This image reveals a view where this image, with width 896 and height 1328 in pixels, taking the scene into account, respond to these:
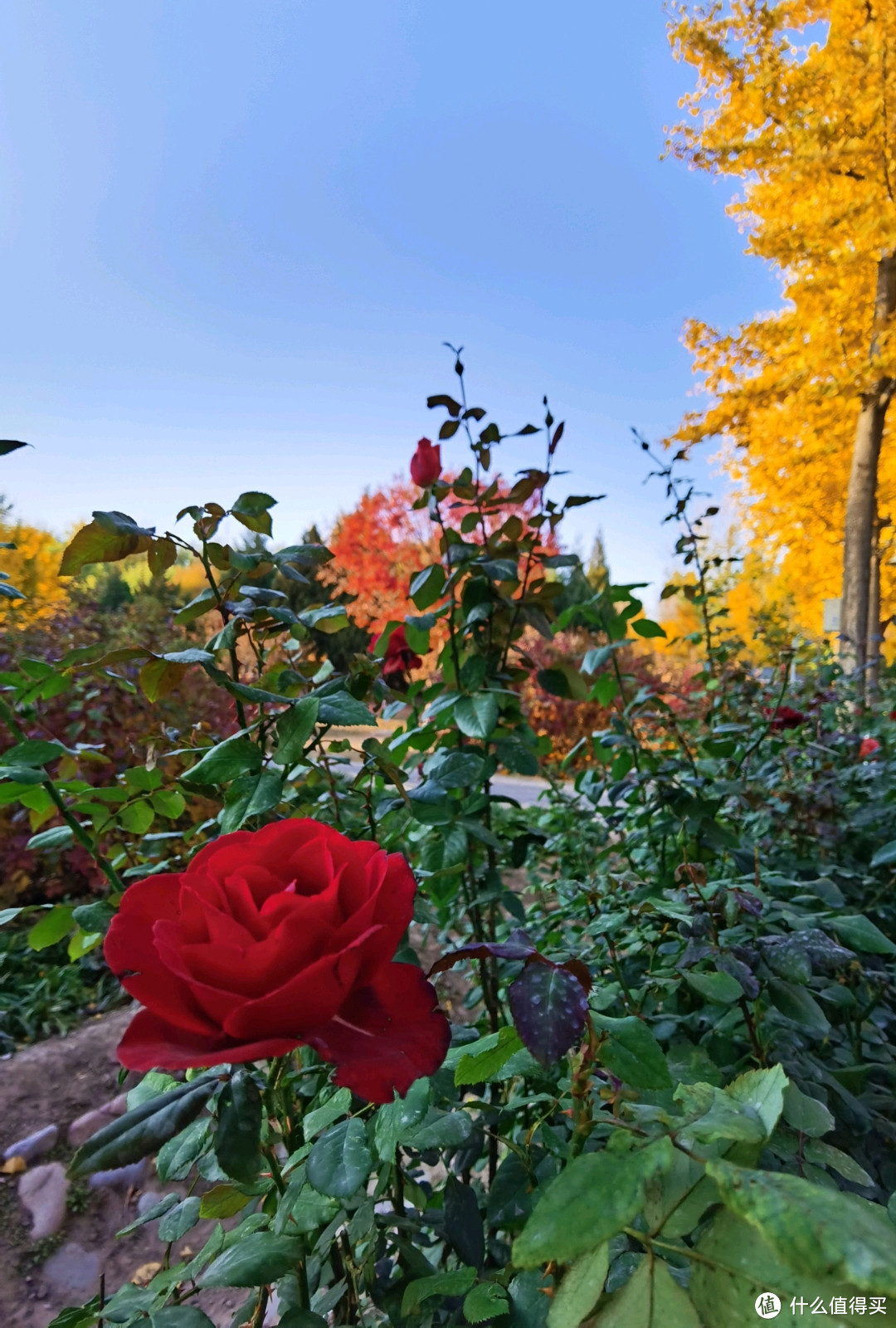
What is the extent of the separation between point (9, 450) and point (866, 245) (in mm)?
8235

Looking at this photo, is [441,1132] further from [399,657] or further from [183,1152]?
[399,657]

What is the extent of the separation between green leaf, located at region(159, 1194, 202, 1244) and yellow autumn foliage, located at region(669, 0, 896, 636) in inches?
246

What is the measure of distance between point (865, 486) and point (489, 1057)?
787 centimetres

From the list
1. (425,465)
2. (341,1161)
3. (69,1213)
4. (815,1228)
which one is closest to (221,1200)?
(341,1161)

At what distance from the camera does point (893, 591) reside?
10594mm

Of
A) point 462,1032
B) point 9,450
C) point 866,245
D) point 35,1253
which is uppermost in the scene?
point 866,245

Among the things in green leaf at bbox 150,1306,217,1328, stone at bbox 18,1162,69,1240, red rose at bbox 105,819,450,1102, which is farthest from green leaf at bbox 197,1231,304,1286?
stone at bbox 18,1162,69,1240

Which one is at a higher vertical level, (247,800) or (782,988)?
(247,800)

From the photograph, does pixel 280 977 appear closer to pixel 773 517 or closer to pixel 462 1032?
pixel 462 1032

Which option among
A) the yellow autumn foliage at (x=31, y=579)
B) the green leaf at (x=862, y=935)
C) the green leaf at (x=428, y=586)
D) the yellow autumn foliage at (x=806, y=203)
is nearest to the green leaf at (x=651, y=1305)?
the green leaf at (x=862, y=935)

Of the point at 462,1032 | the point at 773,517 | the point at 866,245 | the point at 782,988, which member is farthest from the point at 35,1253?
the point at 773,517

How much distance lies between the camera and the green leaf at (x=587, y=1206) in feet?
0.97

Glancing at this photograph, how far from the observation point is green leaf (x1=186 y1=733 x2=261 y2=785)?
705 mm

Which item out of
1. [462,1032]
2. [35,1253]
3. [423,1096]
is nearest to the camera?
[423,1096]
